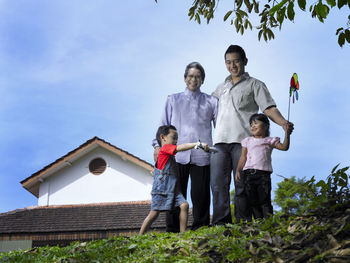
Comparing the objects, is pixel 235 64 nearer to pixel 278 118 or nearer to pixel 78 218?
pixel 278 118

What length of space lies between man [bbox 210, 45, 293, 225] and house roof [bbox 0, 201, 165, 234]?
29.5 feet

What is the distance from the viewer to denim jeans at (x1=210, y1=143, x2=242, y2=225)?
7586 mm

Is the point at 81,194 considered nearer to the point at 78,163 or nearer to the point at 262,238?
the point at 78,163

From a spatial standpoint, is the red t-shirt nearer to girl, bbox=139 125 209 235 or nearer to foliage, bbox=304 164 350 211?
girl, bbox=139 125 209 235

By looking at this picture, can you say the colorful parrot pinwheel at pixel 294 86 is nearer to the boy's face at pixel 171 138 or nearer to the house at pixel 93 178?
the boy's face at pixel 171 138

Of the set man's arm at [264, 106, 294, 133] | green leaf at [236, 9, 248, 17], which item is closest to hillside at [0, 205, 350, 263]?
man's arm at [264, 106, 294, 133]

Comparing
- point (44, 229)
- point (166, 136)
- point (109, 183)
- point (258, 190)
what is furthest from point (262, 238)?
point (109, 183)

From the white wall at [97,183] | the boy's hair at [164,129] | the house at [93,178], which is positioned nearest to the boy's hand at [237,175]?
the boy's hair at [164,129]

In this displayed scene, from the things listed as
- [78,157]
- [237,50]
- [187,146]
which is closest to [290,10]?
[237,50]

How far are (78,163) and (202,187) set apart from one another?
12.9m

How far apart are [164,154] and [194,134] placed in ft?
2.17

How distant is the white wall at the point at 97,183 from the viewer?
19453 millimetres

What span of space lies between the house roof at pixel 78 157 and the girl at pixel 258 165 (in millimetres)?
11677

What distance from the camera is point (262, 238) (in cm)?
520
